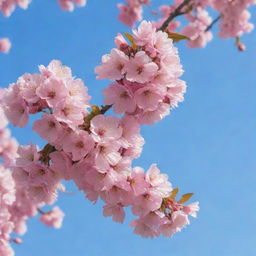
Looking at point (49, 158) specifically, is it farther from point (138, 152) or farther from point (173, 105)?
point (173, 105)

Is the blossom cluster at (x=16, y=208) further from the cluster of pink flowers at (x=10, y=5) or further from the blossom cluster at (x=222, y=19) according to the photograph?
the blossom cluster at (x=222, y=19)

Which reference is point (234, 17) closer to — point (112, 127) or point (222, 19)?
point (222, 19)

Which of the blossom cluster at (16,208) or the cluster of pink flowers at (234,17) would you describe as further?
the cluster of pink flowers at (234,17)

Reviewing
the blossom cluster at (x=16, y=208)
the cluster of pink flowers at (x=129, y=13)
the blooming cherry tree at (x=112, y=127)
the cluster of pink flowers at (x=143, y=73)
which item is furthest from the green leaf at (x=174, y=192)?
the cluster of pink flowers at (x=129, y=13)

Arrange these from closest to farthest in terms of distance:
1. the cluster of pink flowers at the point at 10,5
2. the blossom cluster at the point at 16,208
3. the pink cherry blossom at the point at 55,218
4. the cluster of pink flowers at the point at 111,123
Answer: the cluster of pink flowers at the point at 111,123, the blossom cluster at the point at 16,208, the cluster of pink flowers at the point at 10,5, the pink cherry blossom at the point at 55,218

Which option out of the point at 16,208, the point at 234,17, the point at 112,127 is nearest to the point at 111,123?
the point at 112,127

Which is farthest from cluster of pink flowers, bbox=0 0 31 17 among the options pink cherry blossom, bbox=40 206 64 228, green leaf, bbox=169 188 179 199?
green leaf, bbox=169 188 179 199

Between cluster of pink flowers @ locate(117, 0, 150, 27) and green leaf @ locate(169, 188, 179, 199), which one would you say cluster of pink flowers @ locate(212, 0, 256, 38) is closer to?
cluster of pink flowers @ locate(117, 0, 150, 27)

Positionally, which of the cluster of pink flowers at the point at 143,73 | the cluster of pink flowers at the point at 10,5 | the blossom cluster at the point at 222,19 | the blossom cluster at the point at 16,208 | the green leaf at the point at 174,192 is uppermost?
the blossom cluster at the point at 222,19
